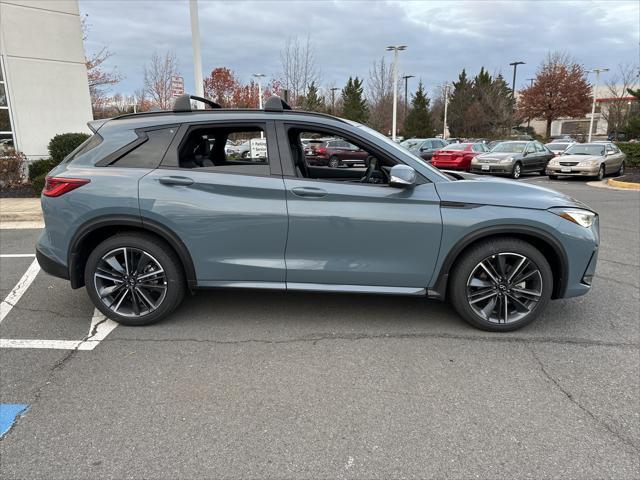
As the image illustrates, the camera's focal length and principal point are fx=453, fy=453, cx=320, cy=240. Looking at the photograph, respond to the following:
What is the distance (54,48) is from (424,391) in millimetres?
13329

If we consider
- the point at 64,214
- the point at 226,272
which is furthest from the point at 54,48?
the point at 226,272

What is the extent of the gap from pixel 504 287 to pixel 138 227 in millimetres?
3089

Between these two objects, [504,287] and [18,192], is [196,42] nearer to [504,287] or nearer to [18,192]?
[18,192]

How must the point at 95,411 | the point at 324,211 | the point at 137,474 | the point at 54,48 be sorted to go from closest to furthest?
the point at 137,474
the point at 95,411
the point at 324,211
the point at 54,48

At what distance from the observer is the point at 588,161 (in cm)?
1677

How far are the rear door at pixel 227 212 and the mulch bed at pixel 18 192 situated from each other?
920cm

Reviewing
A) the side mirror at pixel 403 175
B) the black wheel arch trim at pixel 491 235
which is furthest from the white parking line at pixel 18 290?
the black wheel arch trim at pixel 491 235

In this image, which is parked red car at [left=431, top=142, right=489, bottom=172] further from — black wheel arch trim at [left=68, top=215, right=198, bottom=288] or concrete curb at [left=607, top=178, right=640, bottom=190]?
black wheel arch trim at [left=68, top=215, right=198, bottom=288]

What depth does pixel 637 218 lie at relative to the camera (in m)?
9.12

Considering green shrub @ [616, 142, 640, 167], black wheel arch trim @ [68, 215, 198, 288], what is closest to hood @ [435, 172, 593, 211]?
black wheel arch trim @ [68, 215, 198, 288]

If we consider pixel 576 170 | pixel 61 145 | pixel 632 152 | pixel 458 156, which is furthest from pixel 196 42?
pixel 632 152

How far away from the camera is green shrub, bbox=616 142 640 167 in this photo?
19.4m

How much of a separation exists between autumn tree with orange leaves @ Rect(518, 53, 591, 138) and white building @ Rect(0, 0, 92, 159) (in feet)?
151

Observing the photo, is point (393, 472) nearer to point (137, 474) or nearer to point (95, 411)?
point (137, 474)
